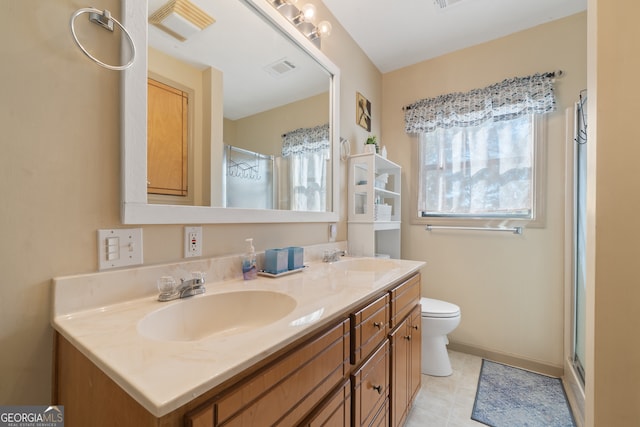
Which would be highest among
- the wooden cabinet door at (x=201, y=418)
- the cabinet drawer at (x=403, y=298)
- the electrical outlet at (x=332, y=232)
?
the electrical outlet at (x=332, y=232)

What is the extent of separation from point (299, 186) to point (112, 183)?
0.90 m

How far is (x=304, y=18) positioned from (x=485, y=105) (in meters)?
1.52

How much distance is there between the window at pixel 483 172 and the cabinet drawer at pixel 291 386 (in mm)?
1803

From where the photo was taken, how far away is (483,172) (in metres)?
2.15

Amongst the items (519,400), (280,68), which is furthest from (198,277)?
(519,400)

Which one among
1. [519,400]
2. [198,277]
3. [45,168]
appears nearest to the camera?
[45,168]

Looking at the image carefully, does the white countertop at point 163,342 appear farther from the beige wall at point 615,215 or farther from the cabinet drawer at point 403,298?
the beige wall at point 615,215

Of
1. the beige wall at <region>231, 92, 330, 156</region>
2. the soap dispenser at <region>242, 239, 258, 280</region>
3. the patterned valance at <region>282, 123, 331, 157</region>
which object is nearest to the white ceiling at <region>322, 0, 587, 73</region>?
the beige wall at <region>231, 92, 330, 156</region>

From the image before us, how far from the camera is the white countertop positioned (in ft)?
1.42

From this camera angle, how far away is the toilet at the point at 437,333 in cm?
179

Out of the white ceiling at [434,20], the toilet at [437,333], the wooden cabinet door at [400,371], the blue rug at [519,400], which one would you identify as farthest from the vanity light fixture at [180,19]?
the blue rug at [519,400]

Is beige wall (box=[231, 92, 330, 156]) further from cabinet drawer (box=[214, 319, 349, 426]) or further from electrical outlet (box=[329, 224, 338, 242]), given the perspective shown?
cabinet drawer (box=[214, 319, 349, 426])

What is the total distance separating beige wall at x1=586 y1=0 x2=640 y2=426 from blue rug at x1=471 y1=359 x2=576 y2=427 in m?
0.60

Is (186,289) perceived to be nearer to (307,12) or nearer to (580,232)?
(307,12)
